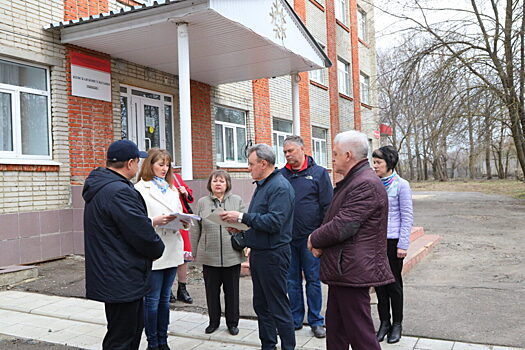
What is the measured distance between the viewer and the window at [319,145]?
58.9 feet

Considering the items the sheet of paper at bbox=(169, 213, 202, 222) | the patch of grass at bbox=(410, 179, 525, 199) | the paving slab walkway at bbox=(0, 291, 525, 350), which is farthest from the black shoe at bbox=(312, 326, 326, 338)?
the patch of grass at bbox=(410, 179, 525, 199)

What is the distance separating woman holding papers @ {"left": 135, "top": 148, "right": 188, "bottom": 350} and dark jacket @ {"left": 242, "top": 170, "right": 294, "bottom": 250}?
0.78 meters

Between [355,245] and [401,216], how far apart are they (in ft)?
4.88

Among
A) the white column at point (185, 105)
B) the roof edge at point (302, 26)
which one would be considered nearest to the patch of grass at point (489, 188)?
the roof edge at point (302, 26)

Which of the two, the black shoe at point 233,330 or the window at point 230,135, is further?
the window at point 230,135

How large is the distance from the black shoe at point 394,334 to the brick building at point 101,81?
4604 millimetres

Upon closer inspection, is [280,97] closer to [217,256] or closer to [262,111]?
[262,111]

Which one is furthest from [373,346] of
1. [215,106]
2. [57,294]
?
[215,106]

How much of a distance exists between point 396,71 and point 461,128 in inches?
134

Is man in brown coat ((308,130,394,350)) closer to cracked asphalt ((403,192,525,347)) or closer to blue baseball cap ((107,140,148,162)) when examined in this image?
blue baseball cap ((107,140,148,162))

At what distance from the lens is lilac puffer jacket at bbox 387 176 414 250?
4391 millimetres

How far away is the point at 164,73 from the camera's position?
10.4 meters

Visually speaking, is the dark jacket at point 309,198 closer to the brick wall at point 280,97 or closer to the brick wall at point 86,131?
the brick wall at point 86,131

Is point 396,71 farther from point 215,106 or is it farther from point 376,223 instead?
point 376,223
